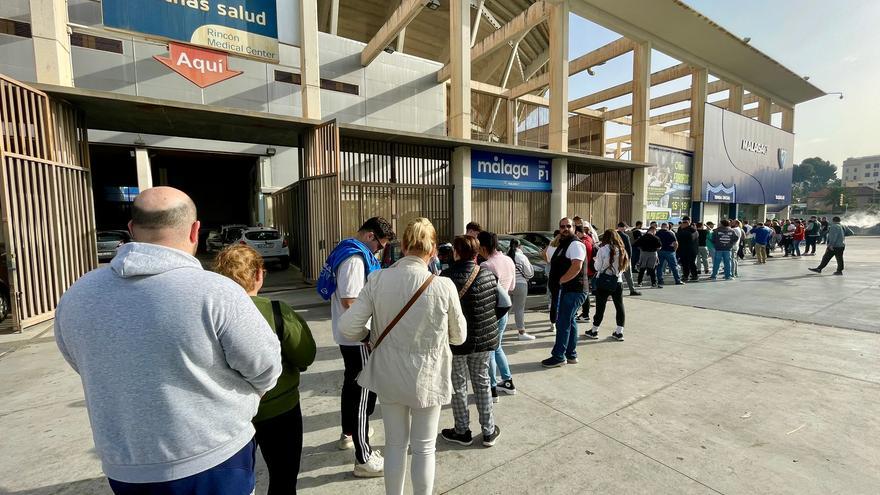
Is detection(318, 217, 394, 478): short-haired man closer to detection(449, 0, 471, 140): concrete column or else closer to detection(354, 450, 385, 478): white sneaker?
detection(354, 450, 385, 478): white sneaker

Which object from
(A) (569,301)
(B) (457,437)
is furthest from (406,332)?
(A) (569,301)

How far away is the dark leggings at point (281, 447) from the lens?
1.85 meters

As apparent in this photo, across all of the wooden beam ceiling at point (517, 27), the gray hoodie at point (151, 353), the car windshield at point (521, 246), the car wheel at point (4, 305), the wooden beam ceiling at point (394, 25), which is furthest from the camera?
the wooden beam ceiling at point (517, 27)

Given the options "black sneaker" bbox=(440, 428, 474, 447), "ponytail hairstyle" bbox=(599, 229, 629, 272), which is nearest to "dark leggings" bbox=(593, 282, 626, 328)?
"ponytail hairstyle" bbox=(599, 229, 629, 272)

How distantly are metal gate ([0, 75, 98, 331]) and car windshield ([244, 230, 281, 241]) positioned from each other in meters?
5.33

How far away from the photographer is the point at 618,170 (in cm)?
1695

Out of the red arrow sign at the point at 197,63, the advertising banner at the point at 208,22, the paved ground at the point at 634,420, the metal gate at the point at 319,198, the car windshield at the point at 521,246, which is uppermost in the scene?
the advertising banner at the point at 208,22

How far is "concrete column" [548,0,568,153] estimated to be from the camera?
13.3 metres

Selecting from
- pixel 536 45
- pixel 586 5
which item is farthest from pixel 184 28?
pixel 536 45

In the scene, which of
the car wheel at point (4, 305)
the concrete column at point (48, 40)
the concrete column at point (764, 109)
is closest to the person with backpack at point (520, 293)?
the car wheel at point (4, 305)

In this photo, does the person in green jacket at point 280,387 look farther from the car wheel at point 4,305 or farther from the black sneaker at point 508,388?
the car wheel at point 4,305

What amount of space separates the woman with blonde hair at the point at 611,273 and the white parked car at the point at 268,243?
10699 mm

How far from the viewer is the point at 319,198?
28.3 feet

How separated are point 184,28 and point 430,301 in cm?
910
